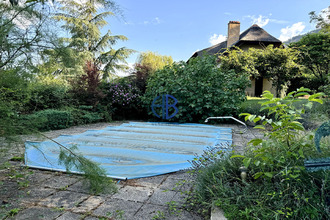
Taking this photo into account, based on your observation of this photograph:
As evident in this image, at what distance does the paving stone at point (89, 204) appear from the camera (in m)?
1.79

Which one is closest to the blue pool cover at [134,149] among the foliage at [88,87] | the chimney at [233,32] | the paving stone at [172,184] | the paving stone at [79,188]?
the paving stone at [172,184]

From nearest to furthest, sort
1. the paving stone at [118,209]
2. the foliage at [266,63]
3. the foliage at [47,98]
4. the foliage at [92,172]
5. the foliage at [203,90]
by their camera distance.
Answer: the paving stone at [118,209]
the foliage at [92,172]
the foliage at [47,98]
the foliage at [203,90]
the foliage at [266,63]

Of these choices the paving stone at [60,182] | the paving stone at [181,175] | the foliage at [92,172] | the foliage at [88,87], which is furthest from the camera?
the foliage at [88,87]

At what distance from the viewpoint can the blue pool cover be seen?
9.08ft

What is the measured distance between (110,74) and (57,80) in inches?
346

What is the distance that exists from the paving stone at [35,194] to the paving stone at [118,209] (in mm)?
612

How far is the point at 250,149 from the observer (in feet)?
6.74

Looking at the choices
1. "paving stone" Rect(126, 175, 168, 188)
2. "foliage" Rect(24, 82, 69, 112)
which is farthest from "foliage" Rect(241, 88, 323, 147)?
"foliage" Rect(24, 82, 69, 112)

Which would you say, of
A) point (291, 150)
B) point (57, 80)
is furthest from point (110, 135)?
point (57, 80)

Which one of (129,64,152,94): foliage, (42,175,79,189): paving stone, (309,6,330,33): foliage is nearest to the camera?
(42,175,79,189): paving stone

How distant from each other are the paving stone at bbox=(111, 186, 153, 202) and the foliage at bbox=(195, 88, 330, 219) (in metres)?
0.51

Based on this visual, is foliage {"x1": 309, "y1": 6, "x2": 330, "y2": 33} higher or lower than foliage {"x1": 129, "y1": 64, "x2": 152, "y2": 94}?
below

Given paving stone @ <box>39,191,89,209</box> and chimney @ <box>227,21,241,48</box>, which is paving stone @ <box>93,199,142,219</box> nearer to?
paving stone @ <box>39,191,89,209</box>

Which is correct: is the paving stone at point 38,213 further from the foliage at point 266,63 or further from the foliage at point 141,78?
the foliage at point 266,63
